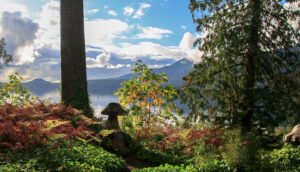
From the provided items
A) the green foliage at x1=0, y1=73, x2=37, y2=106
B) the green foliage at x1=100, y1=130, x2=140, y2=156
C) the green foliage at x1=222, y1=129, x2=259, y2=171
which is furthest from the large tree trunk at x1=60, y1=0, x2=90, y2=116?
the green foliage at x1=222, y1=129, x2=259, y2=171

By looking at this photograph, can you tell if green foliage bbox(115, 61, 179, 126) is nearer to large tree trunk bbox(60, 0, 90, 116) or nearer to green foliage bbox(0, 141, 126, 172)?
large tree trunk bbox(60, 0, 90, 116)

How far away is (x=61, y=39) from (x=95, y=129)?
3.30 m

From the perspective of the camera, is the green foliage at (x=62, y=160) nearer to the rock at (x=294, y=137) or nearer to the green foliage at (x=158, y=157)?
the green foliage at (x=158, y=157)

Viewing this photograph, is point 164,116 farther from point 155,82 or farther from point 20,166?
point 20,166

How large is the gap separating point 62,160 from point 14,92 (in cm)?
647

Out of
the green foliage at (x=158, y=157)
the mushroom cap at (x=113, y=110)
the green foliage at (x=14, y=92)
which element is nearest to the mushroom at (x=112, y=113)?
the mushroom cap at (x=113, y=110)

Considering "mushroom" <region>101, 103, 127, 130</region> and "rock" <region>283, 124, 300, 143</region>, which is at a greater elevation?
"mushroom" <region>101, 103, 127, 130</region>

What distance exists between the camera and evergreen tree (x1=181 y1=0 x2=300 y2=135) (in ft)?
18.0

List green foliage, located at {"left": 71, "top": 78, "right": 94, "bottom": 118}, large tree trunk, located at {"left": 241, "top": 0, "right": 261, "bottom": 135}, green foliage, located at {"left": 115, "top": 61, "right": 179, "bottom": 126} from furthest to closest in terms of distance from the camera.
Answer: green foliage, located at {"left": 115, "top": 61, "right": 179, "bottom": 126}, green foliage, located at {"left": 71, "top": 78, "right": 94, "bottom": 118}, large tree trunk, located at {"left": 241, "top": 0, "right": 261, "bottom": 135}

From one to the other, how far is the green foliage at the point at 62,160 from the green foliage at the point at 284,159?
3393 mm

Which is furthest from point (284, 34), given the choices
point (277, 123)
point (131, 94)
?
point (131, 94)

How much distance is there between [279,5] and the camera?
584 cm

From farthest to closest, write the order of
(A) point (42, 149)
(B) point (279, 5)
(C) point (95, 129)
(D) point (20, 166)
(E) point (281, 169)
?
(C) point (95, 129) < (B) point (279, 5) < (E) point (281, 169) < (A) point (42, 149) < (D) point (20, 166)

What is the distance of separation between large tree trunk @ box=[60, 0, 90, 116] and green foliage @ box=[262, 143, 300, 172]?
5690 millimetres
